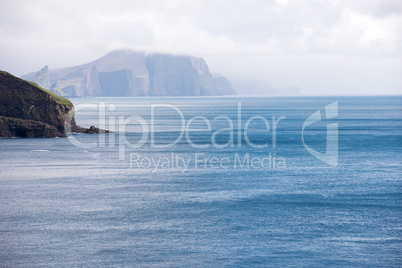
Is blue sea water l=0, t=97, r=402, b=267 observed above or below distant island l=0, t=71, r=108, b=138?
below

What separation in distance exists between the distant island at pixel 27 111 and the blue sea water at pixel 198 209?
2040cm

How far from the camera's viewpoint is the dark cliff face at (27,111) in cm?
11631

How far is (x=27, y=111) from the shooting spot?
383ft

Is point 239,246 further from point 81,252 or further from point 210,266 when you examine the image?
point 81,252

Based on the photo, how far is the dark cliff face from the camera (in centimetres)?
11631

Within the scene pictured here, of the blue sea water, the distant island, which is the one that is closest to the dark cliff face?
the distant island

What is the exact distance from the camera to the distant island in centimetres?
11631

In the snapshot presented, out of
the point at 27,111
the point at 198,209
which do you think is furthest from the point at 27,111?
the point at 198,209

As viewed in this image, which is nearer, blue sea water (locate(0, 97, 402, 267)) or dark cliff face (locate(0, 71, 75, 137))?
blue sea water (locate(0, 97, 402, 267))

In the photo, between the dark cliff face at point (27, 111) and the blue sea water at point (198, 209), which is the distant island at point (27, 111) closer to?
the dark cliff face at point (27, 111)

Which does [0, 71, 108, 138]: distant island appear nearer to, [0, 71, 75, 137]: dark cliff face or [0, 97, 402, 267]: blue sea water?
[0, 71, 75, 137]: dark cliff face

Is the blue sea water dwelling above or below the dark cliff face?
below

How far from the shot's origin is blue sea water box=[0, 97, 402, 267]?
121ft

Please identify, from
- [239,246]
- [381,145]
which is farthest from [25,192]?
[381,145]
